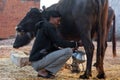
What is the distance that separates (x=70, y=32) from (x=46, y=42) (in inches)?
35.5

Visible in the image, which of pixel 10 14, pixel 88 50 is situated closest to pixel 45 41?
pixel 88 50

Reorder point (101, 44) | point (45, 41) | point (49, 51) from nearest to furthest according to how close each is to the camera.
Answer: point (45, 41) → point (49, 51) → point (101, 44)

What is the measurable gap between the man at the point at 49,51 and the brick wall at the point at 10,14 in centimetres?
1269

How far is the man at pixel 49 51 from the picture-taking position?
7.09 m

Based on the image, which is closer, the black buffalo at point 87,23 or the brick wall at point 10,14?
the black buffalo at point 87,23

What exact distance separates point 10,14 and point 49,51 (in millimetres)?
13105

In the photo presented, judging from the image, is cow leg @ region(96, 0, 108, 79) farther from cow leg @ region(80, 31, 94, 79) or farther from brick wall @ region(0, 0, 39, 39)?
brick wall @ region(0, 0, 39, 39)

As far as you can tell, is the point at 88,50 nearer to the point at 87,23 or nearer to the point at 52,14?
the point at 87,23

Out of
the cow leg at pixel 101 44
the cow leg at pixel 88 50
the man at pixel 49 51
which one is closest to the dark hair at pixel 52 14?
the man at pixel 49 51

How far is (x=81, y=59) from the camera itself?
7.96 metres

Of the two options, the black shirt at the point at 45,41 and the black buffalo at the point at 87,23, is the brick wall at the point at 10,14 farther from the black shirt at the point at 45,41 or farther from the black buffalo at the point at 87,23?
the black shirt at the point at 45,41

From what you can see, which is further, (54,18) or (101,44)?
(101,44)

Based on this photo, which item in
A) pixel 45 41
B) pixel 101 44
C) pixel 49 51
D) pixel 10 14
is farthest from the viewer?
pixel 10 14

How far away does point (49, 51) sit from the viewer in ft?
24.3
